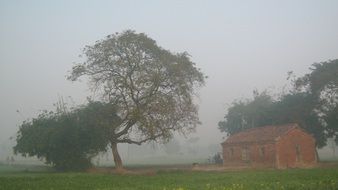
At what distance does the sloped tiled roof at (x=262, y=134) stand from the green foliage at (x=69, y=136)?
1912cm

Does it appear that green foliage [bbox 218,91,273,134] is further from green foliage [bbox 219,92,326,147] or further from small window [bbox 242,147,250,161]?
small window [bbox 242,147,250,161]

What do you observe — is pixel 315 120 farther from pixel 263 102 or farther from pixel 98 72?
pixel 98 72

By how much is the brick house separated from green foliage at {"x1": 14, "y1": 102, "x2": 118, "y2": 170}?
1911 cm

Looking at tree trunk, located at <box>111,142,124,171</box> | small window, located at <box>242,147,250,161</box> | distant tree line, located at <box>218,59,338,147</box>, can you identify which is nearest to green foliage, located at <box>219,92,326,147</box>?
distant tree line, located at <box>218,59,338,147</box>

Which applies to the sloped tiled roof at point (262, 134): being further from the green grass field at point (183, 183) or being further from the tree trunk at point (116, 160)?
the green grass field at point (183, 183)

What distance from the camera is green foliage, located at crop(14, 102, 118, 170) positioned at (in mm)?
47125

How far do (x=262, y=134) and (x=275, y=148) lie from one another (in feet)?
13.9

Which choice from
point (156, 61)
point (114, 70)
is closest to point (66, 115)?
point (114, 70)

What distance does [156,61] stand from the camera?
4884 centimetres

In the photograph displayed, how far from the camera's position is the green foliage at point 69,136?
155 feet

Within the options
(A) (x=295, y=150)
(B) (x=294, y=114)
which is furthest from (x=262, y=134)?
(B) (x=294, y=114)

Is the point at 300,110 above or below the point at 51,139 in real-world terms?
above

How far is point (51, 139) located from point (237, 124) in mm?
46418

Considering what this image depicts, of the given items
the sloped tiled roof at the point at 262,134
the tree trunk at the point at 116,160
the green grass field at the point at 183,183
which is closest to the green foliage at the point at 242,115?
the sloped tiled roof at the point at 262,134
